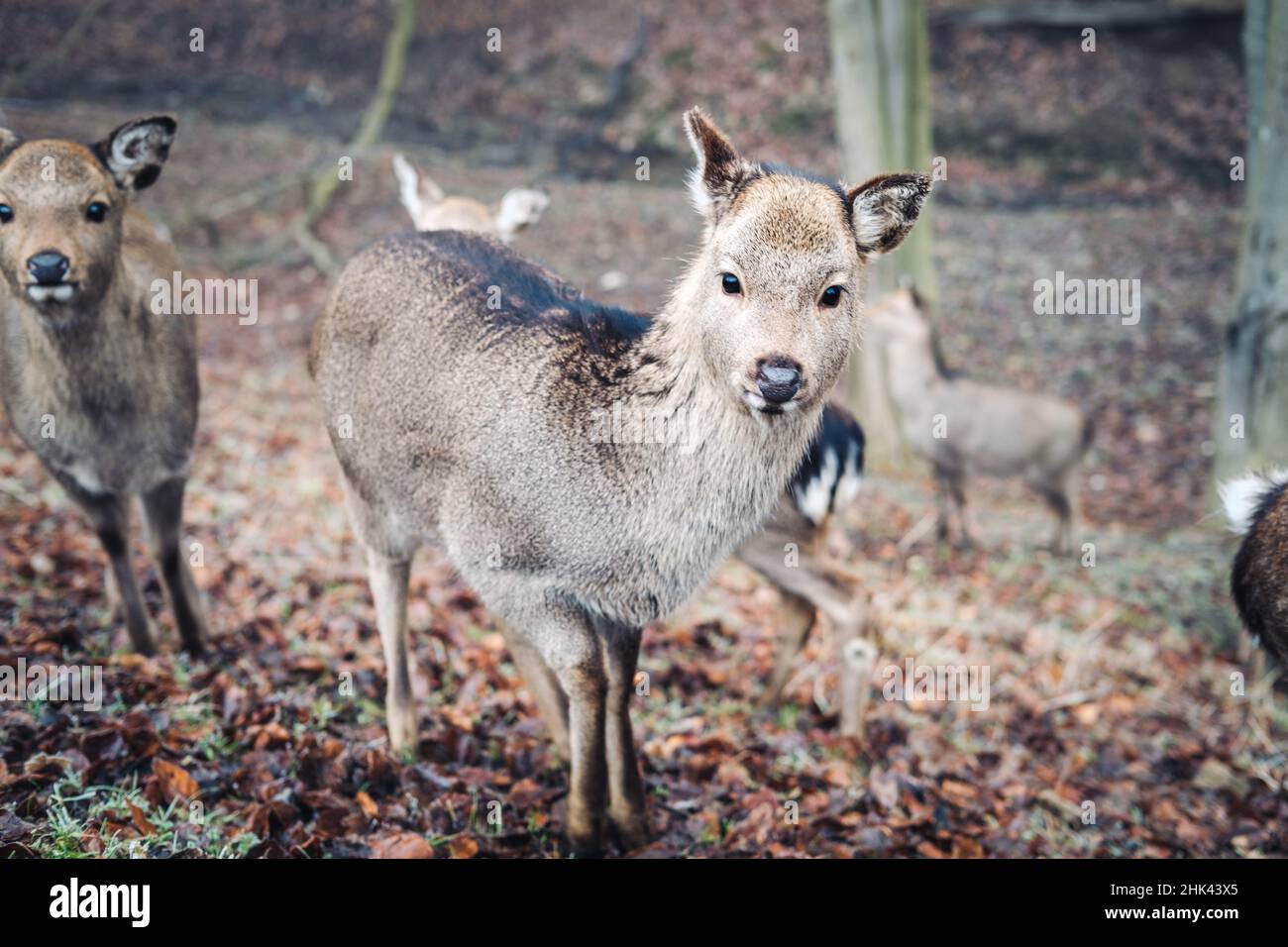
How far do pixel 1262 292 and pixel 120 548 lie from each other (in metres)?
7.09

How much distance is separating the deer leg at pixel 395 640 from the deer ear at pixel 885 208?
2340 mm

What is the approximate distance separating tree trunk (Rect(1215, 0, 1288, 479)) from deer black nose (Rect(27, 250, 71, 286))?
7.08m

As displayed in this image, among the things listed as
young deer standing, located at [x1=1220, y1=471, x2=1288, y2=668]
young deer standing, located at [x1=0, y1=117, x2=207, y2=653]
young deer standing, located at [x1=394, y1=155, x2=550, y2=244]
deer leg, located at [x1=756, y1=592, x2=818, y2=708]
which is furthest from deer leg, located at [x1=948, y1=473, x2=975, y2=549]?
young deer standing, located at [x1=0, y1=117, x2=207, y2=653]

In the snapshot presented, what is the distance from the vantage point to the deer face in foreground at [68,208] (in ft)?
A: 13.2

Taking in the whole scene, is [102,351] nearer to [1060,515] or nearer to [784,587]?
[784,587]

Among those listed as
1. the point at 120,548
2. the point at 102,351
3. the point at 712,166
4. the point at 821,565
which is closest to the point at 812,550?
the point at 821,565

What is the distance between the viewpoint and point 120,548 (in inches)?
183

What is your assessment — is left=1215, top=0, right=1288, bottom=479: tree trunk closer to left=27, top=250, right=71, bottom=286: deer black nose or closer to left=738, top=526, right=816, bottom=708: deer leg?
left=738, top=526, right=816, bottom=708: deer leg

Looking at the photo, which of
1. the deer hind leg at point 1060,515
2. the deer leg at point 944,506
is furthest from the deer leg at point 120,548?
the deer hind leg at point 1060,515

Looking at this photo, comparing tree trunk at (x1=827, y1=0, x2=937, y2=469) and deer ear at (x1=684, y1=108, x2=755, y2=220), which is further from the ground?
tree trunk at (x1=827, y1=0, x2=937, y2=469)

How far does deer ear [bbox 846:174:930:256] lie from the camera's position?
3.42 metres

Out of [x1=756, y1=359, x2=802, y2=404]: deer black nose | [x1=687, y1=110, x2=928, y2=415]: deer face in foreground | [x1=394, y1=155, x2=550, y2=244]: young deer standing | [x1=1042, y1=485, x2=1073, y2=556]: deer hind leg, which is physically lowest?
[x1=1042, y1=485, x2=1073, y2=556]: deer hind leg
